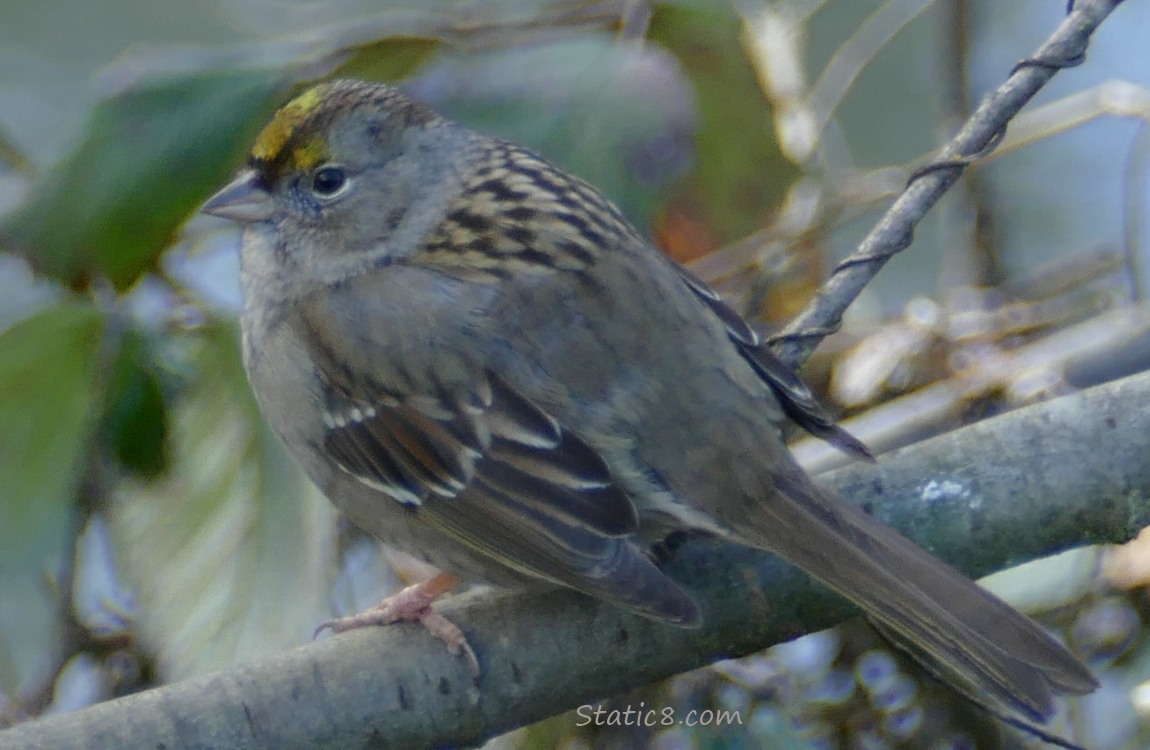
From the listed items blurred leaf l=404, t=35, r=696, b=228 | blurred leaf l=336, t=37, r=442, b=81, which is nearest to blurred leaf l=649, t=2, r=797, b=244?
blurred leaf l=404, t=35, r=696, b=228

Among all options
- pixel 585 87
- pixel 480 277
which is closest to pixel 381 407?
pixel 480 277

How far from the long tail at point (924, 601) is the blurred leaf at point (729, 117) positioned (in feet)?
2.46

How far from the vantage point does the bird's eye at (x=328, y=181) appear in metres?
2.39

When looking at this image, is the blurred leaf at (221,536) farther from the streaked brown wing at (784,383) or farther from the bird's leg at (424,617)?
the streaked brown wing at (784,383)

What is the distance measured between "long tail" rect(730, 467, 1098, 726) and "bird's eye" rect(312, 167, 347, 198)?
974 millimetres

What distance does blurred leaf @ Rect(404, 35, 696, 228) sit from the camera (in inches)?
85.7

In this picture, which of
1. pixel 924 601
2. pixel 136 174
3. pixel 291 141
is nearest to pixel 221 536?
pixel 136 174

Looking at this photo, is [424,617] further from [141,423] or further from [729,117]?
[729,117]

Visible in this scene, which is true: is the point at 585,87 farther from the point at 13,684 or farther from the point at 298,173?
the point at 13,684

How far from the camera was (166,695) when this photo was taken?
5.28ft

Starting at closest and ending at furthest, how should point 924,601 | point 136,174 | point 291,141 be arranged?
point 924,601, point 136,174, point 291,141

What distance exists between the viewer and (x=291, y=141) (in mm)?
2352

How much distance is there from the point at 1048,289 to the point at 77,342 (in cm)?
199

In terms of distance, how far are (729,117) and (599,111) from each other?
338 mm
